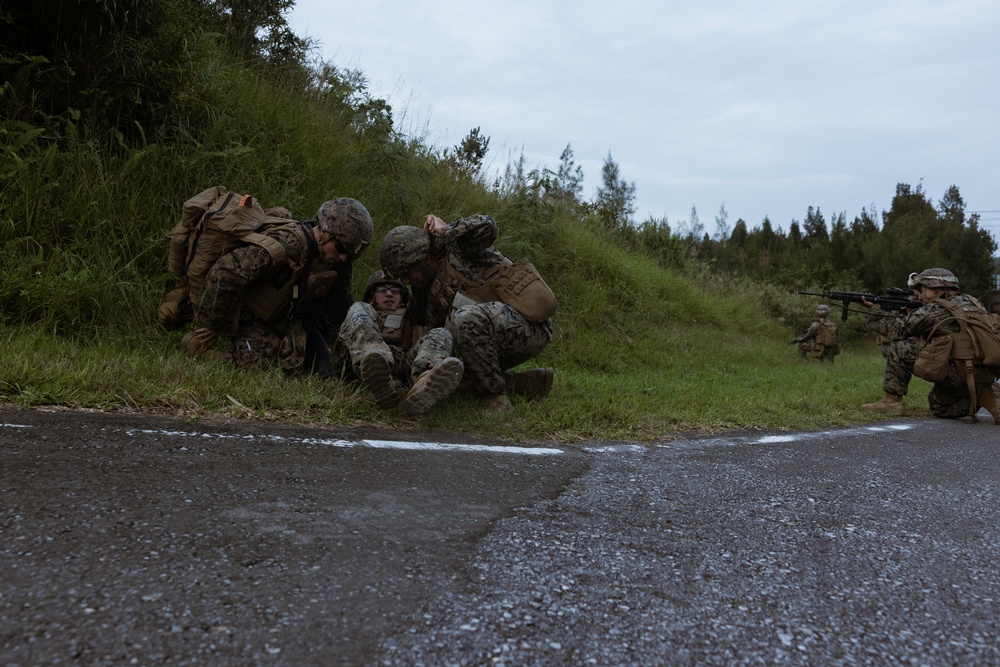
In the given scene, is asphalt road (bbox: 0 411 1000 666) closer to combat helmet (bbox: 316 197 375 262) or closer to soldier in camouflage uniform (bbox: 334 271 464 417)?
soldier in camouflage uniform (bbox: 334 271 464 417)

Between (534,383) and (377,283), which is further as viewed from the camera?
(534,383)

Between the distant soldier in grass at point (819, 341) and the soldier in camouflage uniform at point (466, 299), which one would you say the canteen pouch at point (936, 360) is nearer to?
the soldier in camouflage uniform at point (466, 299)

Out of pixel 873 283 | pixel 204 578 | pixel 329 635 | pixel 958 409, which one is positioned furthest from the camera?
pixel 873 283

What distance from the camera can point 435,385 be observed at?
4.21 metres

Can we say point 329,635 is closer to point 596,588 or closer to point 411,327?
point 596,588

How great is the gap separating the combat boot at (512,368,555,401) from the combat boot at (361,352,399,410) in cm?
162

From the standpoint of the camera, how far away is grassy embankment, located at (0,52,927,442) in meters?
4.32

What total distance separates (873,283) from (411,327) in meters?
31.5

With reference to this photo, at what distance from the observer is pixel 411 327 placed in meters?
5.50

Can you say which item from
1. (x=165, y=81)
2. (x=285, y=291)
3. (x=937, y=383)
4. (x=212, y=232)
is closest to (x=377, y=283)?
(x=285, y=291)

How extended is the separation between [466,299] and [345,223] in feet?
3.29

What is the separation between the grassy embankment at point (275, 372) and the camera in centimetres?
432

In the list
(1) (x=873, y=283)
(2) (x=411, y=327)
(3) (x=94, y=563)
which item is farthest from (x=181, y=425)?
(1) (x=873, y=283)

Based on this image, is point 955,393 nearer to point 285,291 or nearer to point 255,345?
point 285,291
